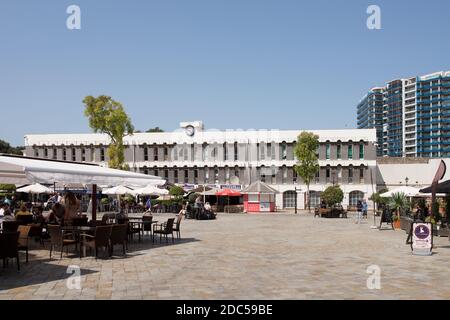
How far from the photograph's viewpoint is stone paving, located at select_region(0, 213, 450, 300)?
802 cm

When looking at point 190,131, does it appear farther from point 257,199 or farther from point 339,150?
point 339,150

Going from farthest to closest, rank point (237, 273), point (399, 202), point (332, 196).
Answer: point (332, 196) → point (399, 202) → point (237, 273)

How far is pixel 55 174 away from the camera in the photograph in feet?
38.0

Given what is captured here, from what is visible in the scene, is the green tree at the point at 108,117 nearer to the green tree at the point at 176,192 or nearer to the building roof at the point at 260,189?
the green tree at the point at 176,192

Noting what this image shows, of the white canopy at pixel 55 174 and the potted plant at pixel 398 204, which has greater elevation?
the white canopy at pixel 55 174

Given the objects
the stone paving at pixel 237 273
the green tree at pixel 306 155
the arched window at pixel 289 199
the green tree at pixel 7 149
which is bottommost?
the arched window at pixel 289 199

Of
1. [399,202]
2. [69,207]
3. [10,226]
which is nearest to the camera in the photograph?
[10,226]

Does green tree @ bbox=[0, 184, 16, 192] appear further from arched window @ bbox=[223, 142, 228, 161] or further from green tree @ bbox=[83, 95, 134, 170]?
arched window @ bbox=[223, 142, 228, 161]

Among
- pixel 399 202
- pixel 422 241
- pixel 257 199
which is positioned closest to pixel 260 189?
pixel 257 199

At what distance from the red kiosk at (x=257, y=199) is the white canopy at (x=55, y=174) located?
27.9 metres

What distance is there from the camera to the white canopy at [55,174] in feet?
35.8

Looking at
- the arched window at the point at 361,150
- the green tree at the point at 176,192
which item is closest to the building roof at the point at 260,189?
the green tree at the point at 176,192

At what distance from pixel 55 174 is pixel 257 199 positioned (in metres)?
33.8

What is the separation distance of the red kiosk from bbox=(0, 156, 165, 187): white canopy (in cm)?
2793
